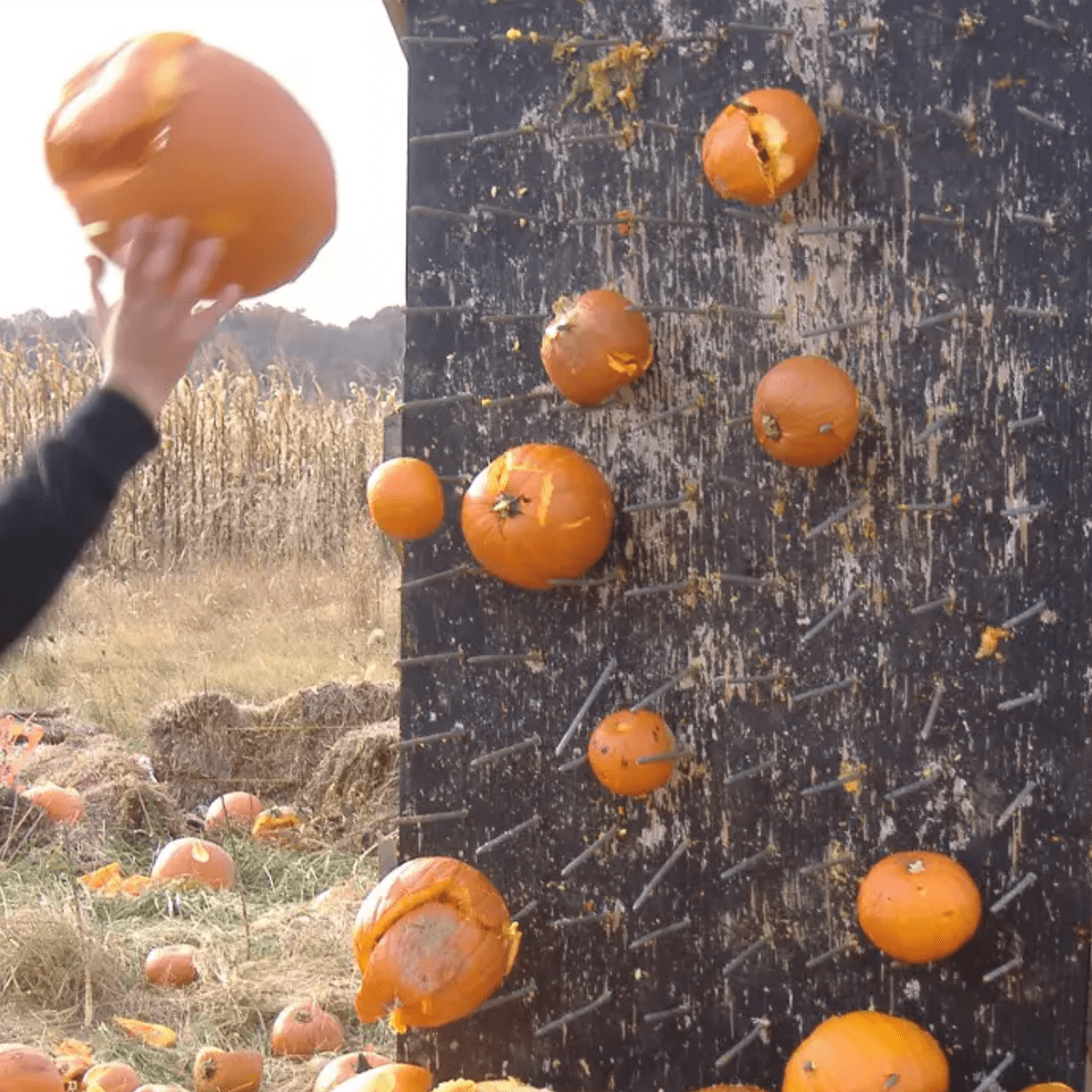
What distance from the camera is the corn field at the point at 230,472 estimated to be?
13664 mm

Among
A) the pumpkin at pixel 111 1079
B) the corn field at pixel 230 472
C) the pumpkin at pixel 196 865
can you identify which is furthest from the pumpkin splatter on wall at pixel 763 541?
the corn field at pixel 230 472

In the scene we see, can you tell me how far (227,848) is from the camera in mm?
6215

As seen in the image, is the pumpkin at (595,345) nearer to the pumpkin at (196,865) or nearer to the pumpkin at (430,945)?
the pumpkin at (430,945)

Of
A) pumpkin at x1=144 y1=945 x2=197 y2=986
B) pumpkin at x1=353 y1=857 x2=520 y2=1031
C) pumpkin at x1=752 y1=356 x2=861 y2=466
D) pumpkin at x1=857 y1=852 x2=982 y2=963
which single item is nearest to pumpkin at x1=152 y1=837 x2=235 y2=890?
pumpkin at x1=144 y1=945 x2=197 y2=986

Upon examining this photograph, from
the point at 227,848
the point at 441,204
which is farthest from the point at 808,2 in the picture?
the point at 227,848

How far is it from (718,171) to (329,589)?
1003 cm

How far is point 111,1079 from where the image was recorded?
3.67 metres

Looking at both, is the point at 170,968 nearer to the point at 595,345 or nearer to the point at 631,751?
the point at 631,751

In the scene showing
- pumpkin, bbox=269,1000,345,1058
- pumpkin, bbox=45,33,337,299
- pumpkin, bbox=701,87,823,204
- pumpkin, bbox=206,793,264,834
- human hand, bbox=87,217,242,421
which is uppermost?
pumpkin, bbox=701,87,823,204

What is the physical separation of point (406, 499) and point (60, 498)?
1591 mm

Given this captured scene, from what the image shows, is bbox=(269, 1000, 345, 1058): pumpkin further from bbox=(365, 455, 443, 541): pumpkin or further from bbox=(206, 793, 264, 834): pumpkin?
bbox=(206, 793, 264, 834): pumpkin

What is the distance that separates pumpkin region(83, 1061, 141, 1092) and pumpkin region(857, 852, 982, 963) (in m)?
1.98

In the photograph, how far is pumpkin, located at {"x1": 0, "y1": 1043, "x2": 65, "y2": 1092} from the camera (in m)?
3.33

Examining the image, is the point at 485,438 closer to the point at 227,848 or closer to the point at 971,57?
the point at 971,57
